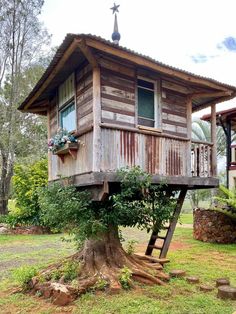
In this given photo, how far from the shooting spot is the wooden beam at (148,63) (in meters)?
5.87

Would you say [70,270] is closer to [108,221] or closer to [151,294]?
[108,221]

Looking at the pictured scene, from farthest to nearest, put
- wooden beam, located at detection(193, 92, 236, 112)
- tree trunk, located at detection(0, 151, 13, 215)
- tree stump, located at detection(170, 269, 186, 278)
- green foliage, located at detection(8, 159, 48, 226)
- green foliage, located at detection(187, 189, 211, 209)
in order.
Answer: green foliage, located at detection(187, 189, 211, 209) < tree trunk, located at detection(0, 151, 13, 215) < green foliage, located at detection(8, 159, 48, 226) < wooden beam, located at detection(193, 92, 236, 112) < tree stump, located at detection(170, 269, 186, 278)

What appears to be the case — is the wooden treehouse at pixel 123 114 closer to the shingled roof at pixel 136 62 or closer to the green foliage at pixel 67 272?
the shingled roof at pixel 136 62

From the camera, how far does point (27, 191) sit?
588 inches

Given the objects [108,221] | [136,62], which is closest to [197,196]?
[108,221]

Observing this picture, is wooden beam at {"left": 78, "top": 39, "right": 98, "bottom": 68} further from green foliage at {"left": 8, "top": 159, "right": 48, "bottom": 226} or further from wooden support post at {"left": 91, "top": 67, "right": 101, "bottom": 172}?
green foliage at {"left": 8, "top": 159, "right": 48, "bottom": 226}

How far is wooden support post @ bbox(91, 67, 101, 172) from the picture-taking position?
6.14 metres

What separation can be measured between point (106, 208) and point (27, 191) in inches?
359

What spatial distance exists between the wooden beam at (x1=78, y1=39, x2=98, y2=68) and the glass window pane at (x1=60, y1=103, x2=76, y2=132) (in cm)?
153

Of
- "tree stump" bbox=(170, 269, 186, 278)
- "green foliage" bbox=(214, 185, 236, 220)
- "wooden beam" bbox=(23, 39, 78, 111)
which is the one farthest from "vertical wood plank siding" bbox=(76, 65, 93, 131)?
"green foliage" bbox=(214, 185, 236, 220)

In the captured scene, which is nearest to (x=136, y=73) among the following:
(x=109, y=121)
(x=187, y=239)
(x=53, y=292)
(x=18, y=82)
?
(x=109, y=121)

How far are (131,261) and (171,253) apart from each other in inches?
125

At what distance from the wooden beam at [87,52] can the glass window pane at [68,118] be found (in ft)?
5.02

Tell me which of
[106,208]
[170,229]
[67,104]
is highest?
[67,104]
